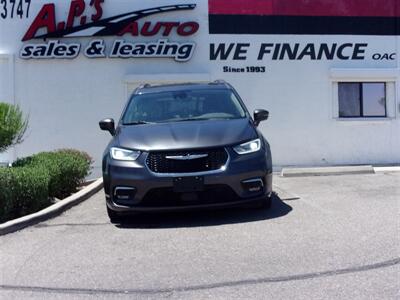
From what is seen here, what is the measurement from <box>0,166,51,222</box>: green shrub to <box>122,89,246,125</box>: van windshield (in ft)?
4.66

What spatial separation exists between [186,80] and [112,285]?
8276 mm

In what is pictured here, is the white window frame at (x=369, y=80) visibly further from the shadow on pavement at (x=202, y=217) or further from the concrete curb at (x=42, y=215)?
the concrete curb at (x=42, y=215)

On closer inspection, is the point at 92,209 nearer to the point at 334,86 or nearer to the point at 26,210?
the point at 26,210

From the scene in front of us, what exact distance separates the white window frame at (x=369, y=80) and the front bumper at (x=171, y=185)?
6.86m

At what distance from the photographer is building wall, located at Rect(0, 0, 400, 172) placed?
12586 mm

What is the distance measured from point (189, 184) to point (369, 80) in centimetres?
813

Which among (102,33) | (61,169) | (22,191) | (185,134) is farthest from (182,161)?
→ (102,33)

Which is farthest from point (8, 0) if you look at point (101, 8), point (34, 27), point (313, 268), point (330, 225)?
point (313, 268)

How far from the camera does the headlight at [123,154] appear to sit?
21.8 ft

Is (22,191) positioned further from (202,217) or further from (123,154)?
(202,217)

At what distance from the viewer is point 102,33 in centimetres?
1256

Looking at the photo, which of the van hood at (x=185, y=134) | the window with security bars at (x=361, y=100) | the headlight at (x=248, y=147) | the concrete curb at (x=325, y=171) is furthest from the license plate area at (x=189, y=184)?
the window with security bars at (x=361, y=100)

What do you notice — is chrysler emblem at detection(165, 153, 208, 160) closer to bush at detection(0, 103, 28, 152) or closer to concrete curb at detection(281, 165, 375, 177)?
bush at detection(0, 103, 28, 152)

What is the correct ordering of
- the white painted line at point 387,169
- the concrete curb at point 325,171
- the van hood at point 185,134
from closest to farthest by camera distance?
the van hood at point 185,134 → the concrete curb at point 325,171 → the white painted line at point 387,169
